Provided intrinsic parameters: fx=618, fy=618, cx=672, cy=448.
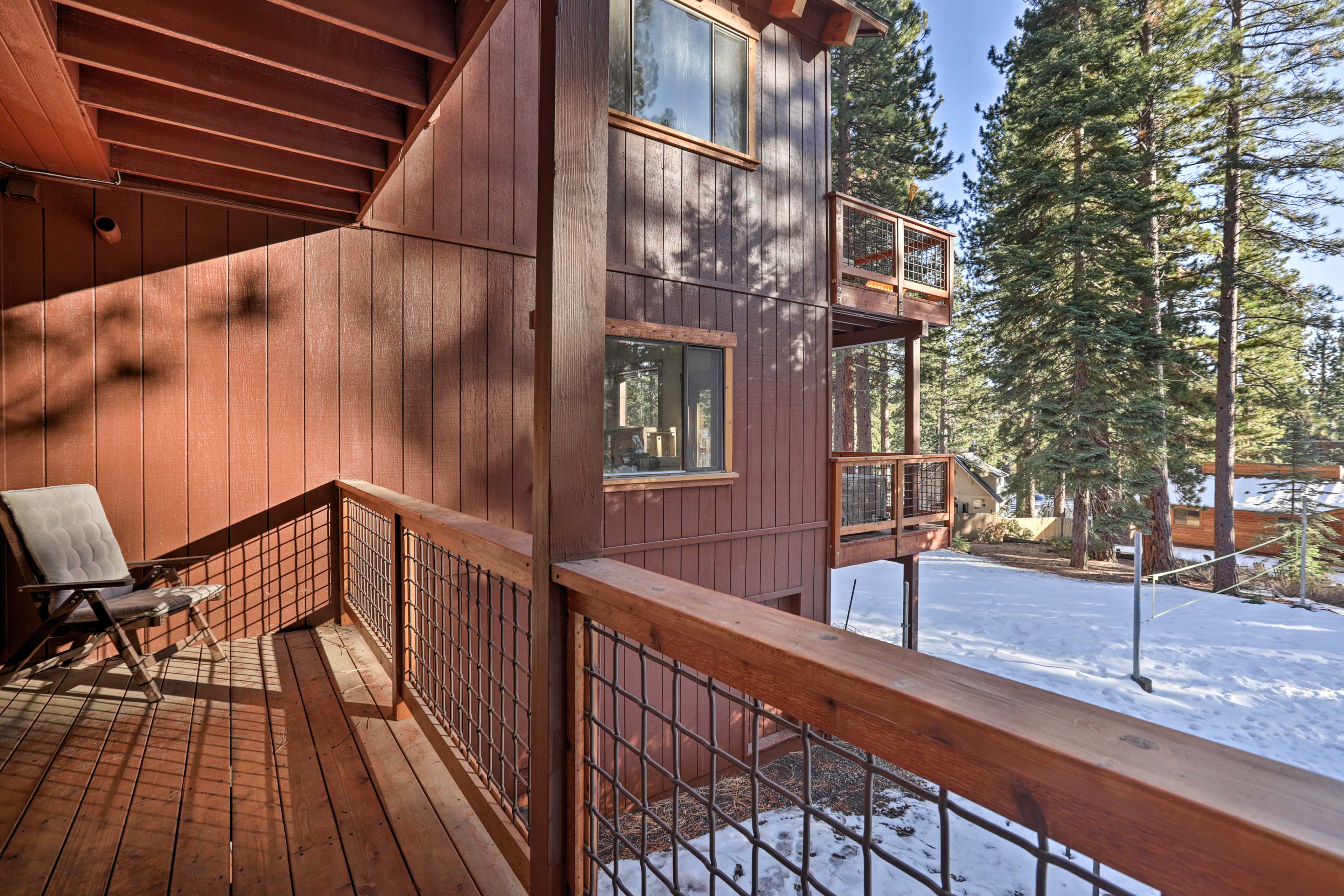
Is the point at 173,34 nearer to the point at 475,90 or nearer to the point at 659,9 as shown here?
the point at 475,90

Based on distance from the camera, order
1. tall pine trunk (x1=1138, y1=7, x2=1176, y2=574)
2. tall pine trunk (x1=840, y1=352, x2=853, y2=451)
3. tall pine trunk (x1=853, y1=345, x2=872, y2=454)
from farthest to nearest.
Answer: tall pine trunk (x1=853, y1=345, x2=872, y2=454), tall pine trunk (x1=840, y1=352, x2=853, y2=451), tall pine trunk (x1=1138, y1=7, x2=1176, y2=574)

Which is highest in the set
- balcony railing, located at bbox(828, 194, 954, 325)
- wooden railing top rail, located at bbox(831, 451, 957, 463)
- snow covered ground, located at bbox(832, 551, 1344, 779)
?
balcony railing, located at bbox(828, 194, 954, 325)

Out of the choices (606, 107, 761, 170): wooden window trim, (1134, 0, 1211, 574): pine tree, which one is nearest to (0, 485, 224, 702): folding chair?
(606, 107, 761, 170): wooden window trim

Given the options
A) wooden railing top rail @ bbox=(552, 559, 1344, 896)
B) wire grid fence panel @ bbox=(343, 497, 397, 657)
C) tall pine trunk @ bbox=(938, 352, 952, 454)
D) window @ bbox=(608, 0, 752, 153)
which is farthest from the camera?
tall pine trunk @ bbox=(938, 352, 952, 454)

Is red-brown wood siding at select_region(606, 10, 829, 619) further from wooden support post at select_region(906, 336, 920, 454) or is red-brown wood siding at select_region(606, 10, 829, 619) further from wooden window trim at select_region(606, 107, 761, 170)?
wooden support post at select_region(906, 336, 920, 454)

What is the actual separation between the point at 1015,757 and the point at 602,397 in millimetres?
1132

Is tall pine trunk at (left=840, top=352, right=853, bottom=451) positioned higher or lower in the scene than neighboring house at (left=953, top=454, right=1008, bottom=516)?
higher

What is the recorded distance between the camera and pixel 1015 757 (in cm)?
61

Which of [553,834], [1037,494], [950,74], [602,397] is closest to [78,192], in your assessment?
[602,397]

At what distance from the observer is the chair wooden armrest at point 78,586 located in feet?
8.21

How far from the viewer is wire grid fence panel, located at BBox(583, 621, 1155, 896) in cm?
100

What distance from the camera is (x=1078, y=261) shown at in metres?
12.0

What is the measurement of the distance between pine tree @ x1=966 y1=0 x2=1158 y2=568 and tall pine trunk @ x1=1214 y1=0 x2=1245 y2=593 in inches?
52.0

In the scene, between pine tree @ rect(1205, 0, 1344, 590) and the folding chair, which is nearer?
the folding chair
